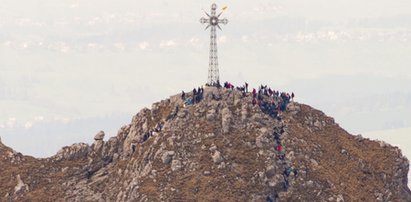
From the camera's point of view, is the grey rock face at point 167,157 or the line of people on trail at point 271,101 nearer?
the grey rock face at point 167,157

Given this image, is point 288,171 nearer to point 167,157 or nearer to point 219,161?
point 219,161

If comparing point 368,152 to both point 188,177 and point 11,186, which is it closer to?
point 188,177

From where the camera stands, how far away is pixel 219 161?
110m

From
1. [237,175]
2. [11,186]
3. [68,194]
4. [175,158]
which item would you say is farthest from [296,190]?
[11,186]

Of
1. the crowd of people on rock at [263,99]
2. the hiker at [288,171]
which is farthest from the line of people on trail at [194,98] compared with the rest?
the hiker at [288,171]

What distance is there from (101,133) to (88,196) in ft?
52.4

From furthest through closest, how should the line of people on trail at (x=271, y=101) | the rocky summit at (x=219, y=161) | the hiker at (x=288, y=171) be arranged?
1. the line of people on trail at (x=271, y=101)
2. the hiker at (x=288, y=171)
3. the rocky summit at (x=219, y=161)

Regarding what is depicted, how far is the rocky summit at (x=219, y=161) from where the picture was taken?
10731 centimetres

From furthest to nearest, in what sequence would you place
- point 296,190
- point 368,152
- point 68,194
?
point 368,152 < point 68,194 < point 296,190

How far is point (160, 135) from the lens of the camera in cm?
11625

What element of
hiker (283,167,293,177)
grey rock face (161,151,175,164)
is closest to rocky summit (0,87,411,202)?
grey rock face (161,151,175,164)

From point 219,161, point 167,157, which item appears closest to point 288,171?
point 219,161

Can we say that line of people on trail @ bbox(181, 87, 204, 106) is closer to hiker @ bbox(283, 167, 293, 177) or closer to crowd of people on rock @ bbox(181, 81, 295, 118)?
crowd of people on rock @ bbox(181, 81, 295, 118)

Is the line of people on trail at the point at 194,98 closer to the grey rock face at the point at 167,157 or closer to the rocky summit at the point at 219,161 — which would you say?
the rocky summit at the point at 219,161
